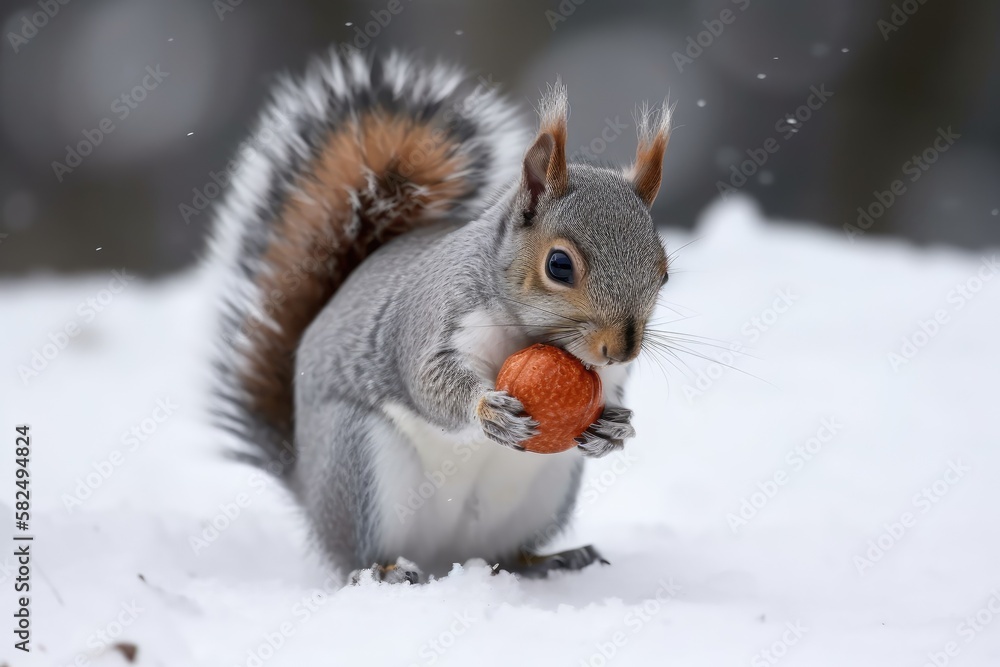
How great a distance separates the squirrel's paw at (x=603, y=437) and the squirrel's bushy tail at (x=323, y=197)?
0.57 meters

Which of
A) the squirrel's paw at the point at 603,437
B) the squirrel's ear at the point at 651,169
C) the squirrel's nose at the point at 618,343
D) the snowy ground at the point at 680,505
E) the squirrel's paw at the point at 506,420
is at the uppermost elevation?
the squirrel's ear at the point at 651,169

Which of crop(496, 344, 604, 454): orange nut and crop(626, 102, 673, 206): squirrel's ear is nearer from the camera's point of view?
crop(496, 344, 604, 454): orange nut

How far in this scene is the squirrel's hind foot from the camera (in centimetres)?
159

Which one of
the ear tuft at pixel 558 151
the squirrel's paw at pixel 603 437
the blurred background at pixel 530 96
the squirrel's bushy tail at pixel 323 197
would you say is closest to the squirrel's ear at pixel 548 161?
the ear tuft at pixel 558 151

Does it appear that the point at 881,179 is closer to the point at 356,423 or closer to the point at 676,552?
the point at 676,552

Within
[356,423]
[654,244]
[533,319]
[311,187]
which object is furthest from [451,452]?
[311,187]

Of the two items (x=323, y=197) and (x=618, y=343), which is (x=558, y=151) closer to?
(x=618, y=343)

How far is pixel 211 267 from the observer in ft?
5.97

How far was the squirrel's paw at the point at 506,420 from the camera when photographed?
124 cm

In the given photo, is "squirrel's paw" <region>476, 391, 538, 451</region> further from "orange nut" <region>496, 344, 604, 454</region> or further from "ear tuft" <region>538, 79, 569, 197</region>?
"ear tuft" <region>538, 79, 569, 197</region>

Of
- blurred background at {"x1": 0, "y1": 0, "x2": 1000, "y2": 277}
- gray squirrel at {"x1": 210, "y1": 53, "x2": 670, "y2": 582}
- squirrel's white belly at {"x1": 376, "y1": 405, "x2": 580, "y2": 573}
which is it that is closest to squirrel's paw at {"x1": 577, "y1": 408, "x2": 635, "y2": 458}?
gray squirrel at {"x1": 210, "y1": 53, "x2": 670, "y2": 582}

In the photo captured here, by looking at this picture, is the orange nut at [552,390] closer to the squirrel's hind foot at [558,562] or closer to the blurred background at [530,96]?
the squirrel's hind foot at [558,562]

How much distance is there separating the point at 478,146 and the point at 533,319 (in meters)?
0.61

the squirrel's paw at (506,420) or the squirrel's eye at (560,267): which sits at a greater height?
the squirrel's eye at (560,267)
